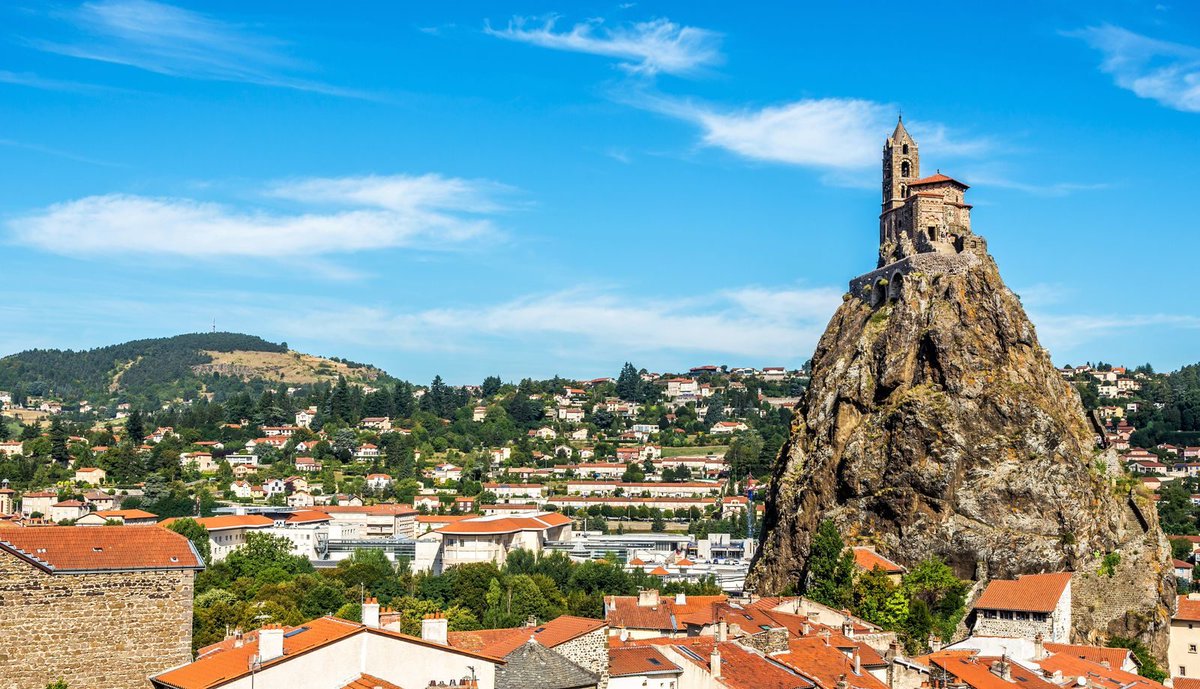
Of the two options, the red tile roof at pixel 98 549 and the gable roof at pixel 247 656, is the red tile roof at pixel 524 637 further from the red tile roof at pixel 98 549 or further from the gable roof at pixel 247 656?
the red tile roof at pixel 98 549

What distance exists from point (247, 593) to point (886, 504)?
125 ft

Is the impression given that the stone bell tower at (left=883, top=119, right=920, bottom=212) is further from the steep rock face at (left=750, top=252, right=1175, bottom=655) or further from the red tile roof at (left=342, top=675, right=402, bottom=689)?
the red tile roof at (left=342, top=675, right=402, bottom=689)

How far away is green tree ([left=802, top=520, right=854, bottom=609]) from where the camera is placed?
67.4 m

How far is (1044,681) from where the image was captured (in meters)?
41.5

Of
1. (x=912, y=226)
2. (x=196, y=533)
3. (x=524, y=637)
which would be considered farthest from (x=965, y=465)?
(x=196, y=533)

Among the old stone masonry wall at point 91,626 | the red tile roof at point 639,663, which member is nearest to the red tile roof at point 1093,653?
the red tile roof at point 639,663

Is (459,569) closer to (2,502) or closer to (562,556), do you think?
(562,556)

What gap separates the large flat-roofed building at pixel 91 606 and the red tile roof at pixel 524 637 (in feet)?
22.2

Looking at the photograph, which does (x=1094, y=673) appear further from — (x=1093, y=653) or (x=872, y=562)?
(x=872, y=562)

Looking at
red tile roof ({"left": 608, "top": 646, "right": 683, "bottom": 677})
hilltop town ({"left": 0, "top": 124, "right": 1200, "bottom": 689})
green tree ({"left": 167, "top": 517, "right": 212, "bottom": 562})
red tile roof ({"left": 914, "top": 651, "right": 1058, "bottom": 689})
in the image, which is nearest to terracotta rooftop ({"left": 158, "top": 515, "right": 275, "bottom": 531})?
hilltop town ({"left": 0, "top": 124, "right": 1200, "bottom": 689})

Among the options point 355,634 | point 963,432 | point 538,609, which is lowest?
point 538,609

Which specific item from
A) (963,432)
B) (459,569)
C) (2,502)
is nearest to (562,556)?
(459,569)

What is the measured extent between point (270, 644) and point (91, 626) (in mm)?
6165

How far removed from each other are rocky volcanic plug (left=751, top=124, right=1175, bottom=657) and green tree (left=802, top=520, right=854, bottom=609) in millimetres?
3614
